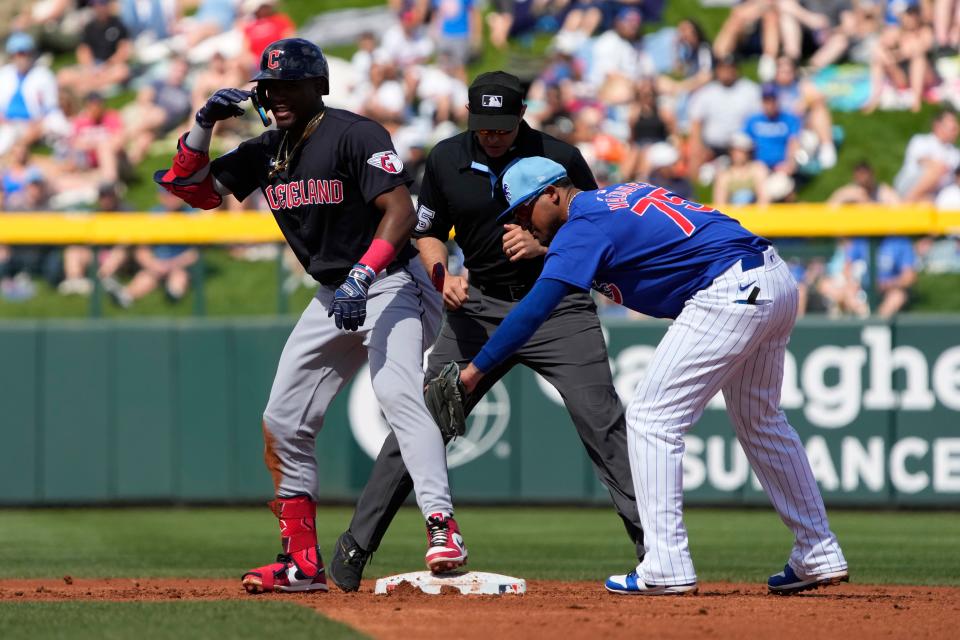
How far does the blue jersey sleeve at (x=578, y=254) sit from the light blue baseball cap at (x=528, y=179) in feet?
0.71

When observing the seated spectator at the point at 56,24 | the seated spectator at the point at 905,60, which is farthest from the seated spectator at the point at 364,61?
the seated spectator at the point at 905,60

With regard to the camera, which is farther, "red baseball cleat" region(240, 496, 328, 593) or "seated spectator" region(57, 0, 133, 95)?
"seated spectator" region(57, 0, 133, 95)

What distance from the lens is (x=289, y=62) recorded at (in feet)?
18.7

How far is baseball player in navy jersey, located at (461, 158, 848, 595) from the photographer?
5.20 m

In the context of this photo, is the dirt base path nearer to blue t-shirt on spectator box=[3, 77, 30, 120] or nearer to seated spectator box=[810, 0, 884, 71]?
seated spectator box=[810, 0, 884, 71]

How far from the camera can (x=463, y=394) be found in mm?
5395

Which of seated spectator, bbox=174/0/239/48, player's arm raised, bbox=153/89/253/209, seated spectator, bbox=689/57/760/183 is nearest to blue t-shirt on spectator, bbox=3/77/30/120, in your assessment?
seated spectator, bbox=174/0/239/48

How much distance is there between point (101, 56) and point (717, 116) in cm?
709

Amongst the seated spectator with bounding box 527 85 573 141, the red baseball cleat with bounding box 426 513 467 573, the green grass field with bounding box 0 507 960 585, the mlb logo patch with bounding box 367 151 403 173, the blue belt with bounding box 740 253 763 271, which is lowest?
the green grass field with bounding box 0 507 960 585

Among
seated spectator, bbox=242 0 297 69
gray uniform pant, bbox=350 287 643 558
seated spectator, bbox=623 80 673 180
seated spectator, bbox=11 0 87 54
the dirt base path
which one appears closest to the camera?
the dirt base path

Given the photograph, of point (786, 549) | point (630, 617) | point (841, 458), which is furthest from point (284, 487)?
point (841, 458)

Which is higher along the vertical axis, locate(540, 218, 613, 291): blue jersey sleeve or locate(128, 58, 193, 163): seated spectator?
locate(128, 58, 193, 163): seated spectator

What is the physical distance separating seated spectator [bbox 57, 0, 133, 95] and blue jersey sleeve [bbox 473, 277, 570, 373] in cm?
1141

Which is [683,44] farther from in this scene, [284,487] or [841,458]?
[284,487]
